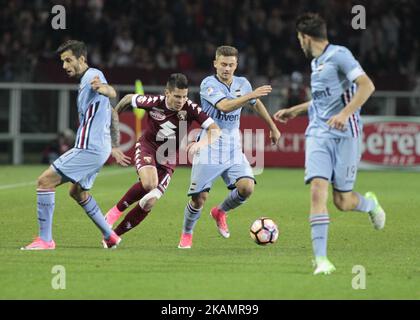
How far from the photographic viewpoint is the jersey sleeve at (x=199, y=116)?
10.8 metres

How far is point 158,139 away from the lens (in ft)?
36.9

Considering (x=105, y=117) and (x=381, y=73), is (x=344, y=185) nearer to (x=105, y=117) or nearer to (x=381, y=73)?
(x=105, y=117)

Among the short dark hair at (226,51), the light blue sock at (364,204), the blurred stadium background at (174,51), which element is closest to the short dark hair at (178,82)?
the short dark hair at (226,51)

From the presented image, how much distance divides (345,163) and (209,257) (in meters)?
1.74

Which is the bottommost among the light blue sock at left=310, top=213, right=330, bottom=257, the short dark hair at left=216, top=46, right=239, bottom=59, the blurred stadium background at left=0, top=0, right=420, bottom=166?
the light blue sock at left=310, top=213, right=330, bottom=257

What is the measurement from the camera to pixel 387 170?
24609mm

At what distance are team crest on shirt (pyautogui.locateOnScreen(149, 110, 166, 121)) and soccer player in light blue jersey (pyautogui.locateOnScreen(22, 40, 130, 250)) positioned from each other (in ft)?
3.13

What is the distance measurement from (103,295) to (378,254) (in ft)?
11.6

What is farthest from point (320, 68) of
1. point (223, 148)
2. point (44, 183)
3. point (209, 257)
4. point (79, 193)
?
point (44, 183)

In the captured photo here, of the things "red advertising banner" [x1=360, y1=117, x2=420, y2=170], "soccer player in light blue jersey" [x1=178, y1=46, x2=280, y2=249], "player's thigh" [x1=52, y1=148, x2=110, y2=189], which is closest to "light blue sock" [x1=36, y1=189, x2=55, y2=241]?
"player's thigh" [x1=52, y1=148, x2=110, y2=189]

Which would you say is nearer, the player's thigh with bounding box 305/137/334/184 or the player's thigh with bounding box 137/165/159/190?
the player's thigh with bounding box 305/137/334/184

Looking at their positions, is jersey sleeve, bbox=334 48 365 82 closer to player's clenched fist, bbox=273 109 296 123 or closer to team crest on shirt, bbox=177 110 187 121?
player's clenched fist, bbox=273 109 296 123

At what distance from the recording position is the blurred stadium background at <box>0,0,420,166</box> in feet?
83.9

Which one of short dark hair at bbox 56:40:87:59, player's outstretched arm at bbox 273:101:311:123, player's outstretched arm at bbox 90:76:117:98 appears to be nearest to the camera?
player's outstretched arm at bbox 273:101:311:123
